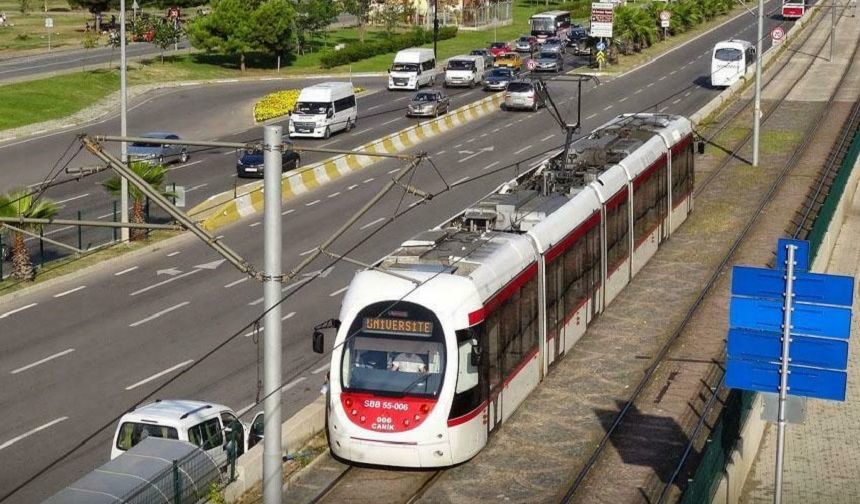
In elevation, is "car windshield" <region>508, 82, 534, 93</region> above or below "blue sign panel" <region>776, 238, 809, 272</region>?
below

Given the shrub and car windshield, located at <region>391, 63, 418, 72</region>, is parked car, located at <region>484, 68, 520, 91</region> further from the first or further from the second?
the shrub

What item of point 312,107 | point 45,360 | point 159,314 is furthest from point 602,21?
point 45,360

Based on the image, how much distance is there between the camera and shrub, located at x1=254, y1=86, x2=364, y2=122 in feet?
228

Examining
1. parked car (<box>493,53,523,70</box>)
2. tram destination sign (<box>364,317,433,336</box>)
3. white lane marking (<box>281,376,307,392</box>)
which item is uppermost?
parked car (<box>493,53,523,70</box>)

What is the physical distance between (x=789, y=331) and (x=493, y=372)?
22.8 feet

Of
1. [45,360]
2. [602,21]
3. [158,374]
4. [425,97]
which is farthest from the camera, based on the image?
[602,21]

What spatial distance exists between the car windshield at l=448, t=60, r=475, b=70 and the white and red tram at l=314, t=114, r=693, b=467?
48218 millimetres

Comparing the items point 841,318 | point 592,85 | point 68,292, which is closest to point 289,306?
point 68,292

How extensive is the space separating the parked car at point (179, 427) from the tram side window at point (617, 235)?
10754 mm

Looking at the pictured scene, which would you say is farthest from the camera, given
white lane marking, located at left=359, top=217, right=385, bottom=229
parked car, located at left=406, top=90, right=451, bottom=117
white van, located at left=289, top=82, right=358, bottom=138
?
parked car, located at left=406, top=90, right=451, bottom=117

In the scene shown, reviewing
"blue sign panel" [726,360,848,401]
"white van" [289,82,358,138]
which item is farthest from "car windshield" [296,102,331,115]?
"blue sign panel" [726,360,848,401]

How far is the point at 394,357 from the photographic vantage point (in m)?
21.5

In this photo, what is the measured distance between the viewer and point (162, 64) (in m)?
84.9

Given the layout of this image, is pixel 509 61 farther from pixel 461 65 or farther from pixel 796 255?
pixel 796 255
